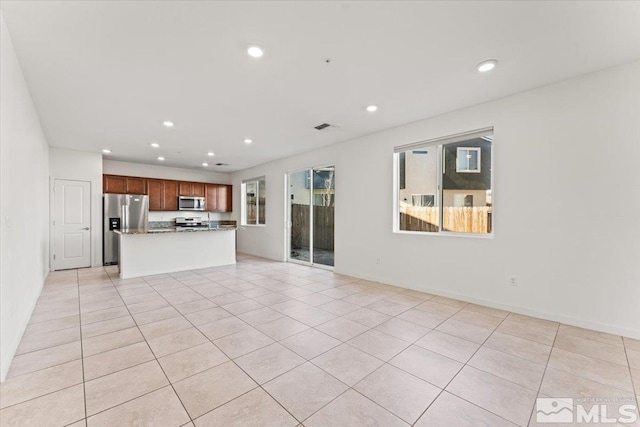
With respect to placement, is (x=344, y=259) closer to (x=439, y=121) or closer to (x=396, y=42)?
(x=439, y=121)

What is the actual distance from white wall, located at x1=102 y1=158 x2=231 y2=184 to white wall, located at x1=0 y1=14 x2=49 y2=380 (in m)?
3.85

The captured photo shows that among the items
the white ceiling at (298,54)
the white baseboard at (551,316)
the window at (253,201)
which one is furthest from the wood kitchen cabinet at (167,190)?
the white baseboard at (551,316)

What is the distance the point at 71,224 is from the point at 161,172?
2.53 metres

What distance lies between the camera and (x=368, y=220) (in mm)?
4953

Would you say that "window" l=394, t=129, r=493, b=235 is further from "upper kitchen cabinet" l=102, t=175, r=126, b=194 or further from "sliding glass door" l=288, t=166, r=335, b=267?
"upper kitchen cabinet" l=102, t=175, r=126, b=194

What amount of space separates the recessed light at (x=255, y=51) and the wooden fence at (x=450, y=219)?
10.5 ft

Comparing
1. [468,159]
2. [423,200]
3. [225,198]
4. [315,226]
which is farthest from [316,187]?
[225,198]

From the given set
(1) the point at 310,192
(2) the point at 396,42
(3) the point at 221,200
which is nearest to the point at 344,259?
(1) the point at 310,192

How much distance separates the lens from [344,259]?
5.40m

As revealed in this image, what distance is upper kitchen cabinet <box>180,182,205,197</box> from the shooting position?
7996mm

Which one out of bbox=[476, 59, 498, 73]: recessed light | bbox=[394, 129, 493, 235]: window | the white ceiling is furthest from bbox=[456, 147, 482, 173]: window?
bbox=[476, 59, 498, 73]: recessed light

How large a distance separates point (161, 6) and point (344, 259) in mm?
4520

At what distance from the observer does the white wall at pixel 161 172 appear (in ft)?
23.1

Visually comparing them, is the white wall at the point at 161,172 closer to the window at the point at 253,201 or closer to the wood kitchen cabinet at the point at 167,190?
the wood kitchen cabinet at the point at 167,190
